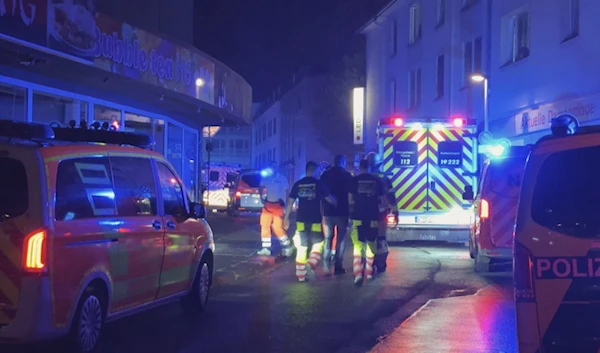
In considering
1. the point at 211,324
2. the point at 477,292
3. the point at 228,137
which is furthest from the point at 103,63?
the point at 228,137

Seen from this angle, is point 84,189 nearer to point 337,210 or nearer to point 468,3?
point 337,210

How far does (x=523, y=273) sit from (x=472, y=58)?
22.7m

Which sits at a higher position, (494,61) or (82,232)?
(494,61)

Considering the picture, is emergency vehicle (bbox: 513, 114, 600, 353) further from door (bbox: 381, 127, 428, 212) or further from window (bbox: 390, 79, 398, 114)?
window (bbox: 390, 79, 398, 114)

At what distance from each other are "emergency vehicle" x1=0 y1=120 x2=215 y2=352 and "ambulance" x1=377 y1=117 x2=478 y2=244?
29.7 feet

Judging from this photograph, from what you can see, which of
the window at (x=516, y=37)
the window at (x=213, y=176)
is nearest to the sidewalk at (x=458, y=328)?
the window at (x=516, y=37)

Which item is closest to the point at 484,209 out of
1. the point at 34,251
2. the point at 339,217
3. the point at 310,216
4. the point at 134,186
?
the point at 339,217

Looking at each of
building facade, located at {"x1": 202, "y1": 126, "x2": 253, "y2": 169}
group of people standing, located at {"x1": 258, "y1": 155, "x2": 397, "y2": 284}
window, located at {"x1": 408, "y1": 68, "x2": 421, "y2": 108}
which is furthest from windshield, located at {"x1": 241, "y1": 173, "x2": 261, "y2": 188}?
building facade, located at {"x1": 202, "y1": 126, "x2": 253, "y2": 169}

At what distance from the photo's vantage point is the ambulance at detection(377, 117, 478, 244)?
17.1m

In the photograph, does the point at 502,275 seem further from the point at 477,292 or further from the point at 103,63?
the point at 103,63

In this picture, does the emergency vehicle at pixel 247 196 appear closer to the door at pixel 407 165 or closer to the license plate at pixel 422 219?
the door at pixel 407 165

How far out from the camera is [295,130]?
5641 centimetres

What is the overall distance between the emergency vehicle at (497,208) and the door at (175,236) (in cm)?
492

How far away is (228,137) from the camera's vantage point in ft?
314
